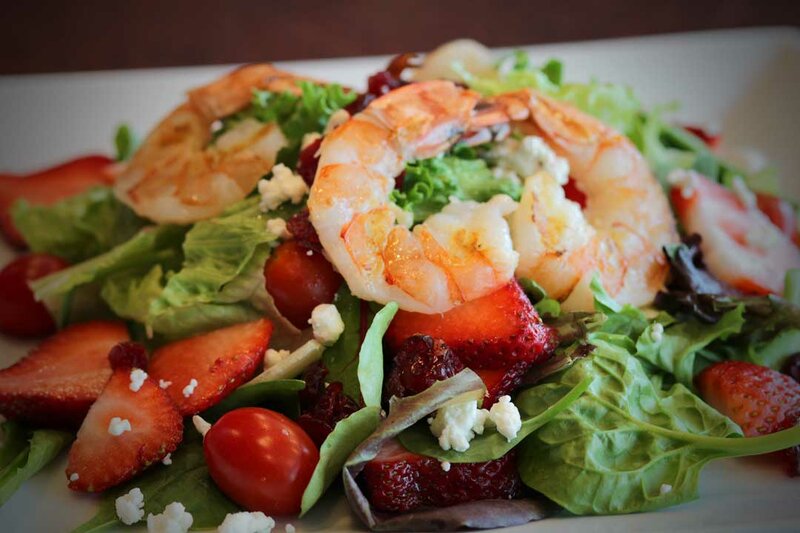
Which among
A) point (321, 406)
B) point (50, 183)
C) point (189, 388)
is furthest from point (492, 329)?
point (50, 183)

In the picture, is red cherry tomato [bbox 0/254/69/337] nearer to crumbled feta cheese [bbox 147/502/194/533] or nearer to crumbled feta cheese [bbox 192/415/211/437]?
crumbled feta cheese [bbox 192/415/211/437]

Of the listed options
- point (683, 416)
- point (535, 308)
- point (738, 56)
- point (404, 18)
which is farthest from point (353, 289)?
point (404, 18)

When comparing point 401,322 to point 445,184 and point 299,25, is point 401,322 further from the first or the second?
point 299,25

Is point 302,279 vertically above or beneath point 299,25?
above

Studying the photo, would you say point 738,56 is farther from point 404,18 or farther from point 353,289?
point 353,289

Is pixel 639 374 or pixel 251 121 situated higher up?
pixel 251 121

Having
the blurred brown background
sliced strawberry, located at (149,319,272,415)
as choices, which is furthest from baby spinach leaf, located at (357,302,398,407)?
the blurred brown background

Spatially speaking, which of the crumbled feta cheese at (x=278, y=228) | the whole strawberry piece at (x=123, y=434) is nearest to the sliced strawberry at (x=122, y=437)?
the whole strawberry piece at (x=123, y=434)
